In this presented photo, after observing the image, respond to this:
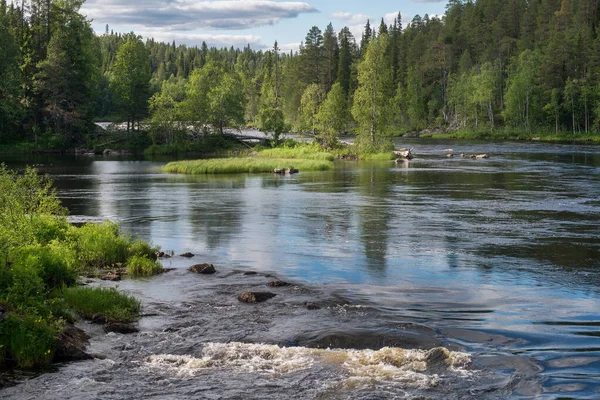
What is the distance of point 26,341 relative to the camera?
13.9 metres

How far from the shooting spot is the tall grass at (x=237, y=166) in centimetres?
6888

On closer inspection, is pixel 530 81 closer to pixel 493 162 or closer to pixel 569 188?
pixel 493 162

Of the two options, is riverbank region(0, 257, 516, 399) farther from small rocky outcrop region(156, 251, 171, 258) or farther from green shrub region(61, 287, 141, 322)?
small rocky outcrop region(156, 251, 171, 258)

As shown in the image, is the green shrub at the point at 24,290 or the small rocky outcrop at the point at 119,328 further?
the small rocky outcrop at the point at 119,328

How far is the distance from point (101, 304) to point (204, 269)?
5.83 metres

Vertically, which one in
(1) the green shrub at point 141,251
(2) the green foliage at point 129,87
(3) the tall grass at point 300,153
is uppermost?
(2) the green foliage at point 129,87

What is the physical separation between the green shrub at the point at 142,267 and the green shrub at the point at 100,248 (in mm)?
1213

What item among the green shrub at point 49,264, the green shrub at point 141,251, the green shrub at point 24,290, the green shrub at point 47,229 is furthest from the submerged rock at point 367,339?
the green shrub at point 47,229

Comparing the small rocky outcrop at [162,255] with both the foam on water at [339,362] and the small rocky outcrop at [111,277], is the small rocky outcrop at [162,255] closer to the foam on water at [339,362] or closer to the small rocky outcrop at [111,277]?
the small rocky outcrop at [111,277]

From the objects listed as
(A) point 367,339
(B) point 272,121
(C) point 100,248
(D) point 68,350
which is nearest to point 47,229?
(C) point 100,248

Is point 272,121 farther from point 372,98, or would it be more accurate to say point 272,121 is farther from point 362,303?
point 362,303

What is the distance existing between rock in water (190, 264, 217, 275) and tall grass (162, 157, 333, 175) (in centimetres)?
4565

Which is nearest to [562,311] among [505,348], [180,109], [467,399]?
[505,348]

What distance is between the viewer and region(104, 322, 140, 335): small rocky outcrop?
1650 centimetres
